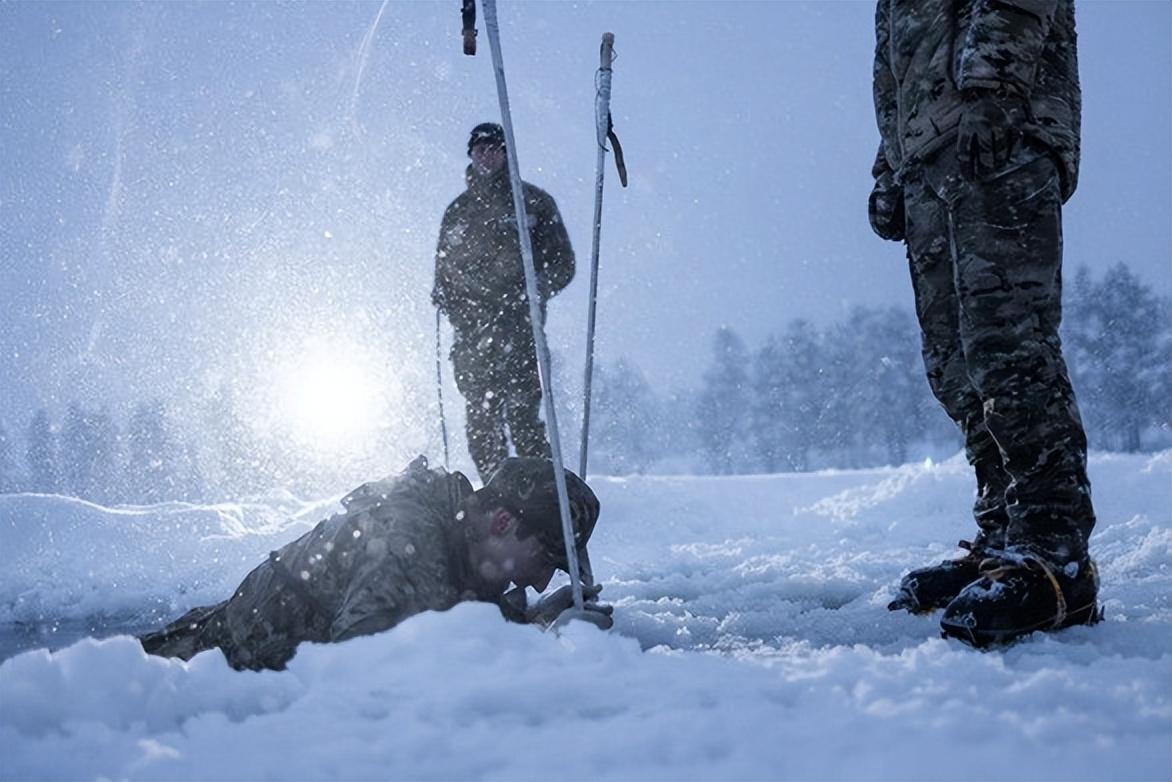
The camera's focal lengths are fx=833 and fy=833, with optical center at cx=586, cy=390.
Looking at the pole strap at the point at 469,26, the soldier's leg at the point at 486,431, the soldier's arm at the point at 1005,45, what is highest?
the pole strap at the point at 469,26

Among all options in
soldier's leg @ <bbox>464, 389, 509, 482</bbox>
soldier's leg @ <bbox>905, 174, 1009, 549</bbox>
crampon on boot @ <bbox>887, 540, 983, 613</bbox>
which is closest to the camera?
crampon on boot @ <bbox>887, 540, 983, 613</bbox>

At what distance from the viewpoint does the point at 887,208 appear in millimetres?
3307

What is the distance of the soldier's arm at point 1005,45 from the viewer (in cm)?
243

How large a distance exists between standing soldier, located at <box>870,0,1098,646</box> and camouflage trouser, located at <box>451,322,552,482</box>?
117 inches

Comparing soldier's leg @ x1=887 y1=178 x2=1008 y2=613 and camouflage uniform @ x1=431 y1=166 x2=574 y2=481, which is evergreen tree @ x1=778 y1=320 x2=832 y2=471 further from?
soldier's leg @ x1=887 y1=178 x2=1008 y2=613

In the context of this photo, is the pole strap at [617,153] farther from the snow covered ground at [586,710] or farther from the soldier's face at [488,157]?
the snow covered ground at [586,710]

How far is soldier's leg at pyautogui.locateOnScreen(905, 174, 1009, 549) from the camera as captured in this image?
2.97 meters

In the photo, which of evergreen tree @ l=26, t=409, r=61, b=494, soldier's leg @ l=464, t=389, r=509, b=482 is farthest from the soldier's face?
evergreen tree @ l=26, t=409, r=61, b=494

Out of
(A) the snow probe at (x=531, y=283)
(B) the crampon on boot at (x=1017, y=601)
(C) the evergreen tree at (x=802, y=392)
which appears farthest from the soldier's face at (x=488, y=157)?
(C) the evergreen tree at (x=802, y=392)

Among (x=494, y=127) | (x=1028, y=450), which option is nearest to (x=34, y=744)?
(x=1028, y=450)

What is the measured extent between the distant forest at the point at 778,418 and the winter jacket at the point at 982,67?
148ft

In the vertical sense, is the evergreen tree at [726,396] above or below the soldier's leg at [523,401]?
above

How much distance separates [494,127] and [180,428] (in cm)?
6911

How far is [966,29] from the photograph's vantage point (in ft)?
8.64
